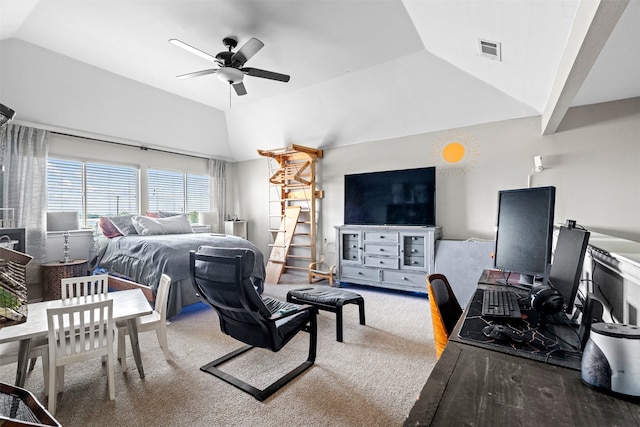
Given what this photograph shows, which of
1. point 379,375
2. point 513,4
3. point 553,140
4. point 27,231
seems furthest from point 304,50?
point 27,231

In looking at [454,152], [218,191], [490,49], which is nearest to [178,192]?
[218,191]

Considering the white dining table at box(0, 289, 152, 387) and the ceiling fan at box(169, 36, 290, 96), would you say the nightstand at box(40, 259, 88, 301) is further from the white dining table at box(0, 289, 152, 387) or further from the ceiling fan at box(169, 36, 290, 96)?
the ceiling fan at box(169, 36, 290, 96)

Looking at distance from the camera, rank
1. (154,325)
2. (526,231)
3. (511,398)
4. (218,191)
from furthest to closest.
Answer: (218,191) → (154,325) → (526,231) → (511,398)

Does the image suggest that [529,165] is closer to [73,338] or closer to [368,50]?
[368,50]

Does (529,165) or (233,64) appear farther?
(529,165)

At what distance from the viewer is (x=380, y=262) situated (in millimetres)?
4586

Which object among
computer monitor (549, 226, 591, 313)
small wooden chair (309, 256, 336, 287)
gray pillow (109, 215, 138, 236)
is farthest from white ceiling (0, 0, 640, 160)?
small wooden chair (309, 256, 336, 287)

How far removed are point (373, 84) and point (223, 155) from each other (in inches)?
147

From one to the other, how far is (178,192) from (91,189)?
147 centimetres

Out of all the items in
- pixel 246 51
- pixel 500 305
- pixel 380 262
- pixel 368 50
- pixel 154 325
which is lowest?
pixel 154 325

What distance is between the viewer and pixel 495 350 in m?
1.02

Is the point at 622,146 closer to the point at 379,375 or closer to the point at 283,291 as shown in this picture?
the point at 379,375

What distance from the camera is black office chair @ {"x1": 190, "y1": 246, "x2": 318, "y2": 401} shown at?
6.36 feet

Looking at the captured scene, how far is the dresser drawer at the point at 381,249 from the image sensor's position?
14.7 ft
